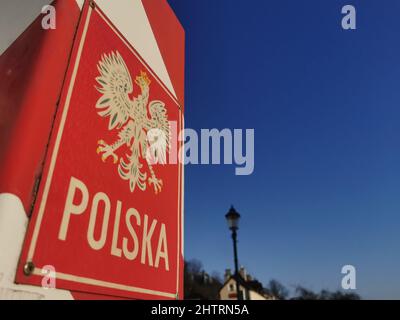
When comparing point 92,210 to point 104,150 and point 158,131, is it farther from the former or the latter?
point 158,131

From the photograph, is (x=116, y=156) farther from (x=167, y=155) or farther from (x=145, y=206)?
(x=167, y=155)

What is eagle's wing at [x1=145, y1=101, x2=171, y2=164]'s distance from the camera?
1449mm

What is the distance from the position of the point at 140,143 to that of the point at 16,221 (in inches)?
26.8

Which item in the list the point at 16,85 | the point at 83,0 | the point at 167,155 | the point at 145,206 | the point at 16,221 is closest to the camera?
the point at 16,221

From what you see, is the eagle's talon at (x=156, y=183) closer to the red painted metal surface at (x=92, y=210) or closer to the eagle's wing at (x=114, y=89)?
the red painted metal surface at (x=92, y=210)

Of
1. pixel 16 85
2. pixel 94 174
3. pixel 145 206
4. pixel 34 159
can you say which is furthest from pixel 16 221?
pixel 145 206

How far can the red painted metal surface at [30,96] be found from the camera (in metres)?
0.75

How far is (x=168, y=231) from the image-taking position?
148 cm

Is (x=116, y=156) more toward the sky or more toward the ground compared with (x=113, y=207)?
more toward the sky

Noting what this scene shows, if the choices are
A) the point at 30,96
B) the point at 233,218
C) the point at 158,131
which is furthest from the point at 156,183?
the point at 233,218

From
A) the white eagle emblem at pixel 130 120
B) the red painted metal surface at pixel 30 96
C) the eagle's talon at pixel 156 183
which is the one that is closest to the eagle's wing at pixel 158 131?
the white eagle emblem at pixel 130 120

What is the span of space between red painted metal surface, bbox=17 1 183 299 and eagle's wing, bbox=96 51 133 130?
0.03 m

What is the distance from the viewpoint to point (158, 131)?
1.55 m

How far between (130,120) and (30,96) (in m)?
0.48
